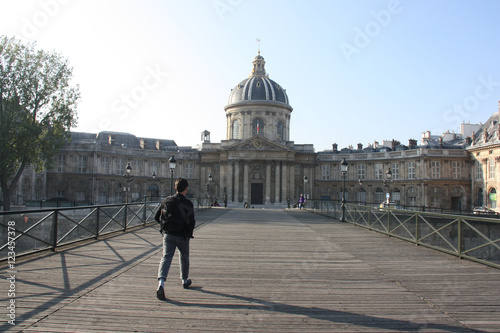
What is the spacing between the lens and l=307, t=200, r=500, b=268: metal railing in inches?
383

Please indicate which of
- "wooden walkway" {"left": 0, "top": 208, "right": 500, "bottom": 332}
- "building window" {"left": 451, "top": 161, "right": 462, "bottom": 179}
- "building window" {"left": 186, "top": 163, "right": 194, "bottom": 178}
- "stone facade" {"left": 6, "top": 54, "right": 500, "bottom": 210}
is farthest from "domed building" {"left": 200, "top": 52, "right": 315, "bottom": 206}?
"wooden walkway" {"left": 0, "top": 208, "right": 500, "bottom": 332}

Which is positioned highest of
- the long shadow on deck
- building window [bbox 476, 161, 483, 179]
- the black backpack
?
building window [bbox 476, 161, 483, 179]

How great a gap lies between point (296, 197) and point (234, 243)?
4862 cm

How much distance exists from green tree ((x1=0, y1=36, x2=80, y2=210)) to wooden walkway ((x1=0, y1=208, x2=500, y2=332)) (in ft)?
86.0

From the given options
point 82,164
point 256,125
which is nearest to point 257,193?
point 256,125

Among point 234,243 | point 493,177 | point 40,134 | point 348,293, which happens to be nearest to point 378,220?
point 234,243

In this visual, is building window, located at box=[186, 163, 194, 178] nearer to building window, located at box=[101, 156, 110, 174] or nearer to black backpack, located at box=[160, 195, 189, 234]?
building window, located at box=[101, 156, 110, 174]

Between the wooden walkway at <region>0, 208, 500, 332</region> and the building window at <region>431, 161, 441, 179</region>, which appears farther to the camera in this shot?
the building window at <region>431, 161, 441, 179</region>

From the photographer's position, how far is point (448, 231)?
1130 cm

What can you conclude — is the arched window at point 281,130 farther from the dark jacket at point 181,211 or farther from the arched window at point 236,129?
the dark jacket at point 181,211

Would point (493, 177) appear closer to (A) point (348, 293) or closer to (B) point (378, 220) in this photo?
(B) point (378, 220)

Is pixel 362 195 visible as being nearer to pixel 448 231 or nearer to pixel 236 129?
pixel 236 129

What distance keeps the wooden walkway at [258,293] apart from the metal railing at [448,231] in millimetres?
542

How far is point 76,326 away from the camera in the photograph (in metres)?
4.89
